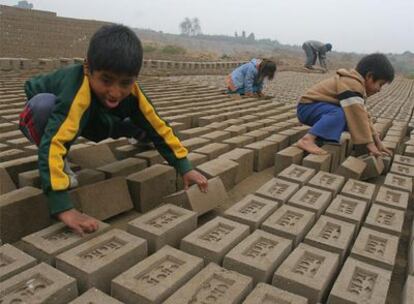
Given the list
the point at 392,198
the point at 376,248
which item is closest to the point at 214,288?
the point at 376,248

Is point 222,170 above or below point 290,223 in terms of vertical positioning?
above

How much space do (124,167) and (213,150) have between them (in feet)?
2.65

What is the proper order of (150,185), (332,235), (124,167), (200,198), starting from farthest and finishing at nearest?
(124,167)
(150,185)
(200,198)
(332,235)

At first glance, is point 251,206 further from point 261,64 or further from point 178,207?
point 261,64

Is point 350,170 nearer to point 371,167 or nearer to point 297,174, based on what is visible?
point 371,167

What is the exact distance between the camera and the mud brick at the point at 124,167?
2.47m

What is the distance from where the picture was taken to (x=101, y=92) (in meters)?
1.95

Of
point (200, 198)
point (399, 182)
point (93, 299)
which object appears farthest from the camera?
point (399, 182)

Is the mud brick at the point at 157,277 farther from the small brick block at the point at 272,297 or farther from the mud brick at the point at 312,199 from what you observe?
the mud brick at the point at 312,199

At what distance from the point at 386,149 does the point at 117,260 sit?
2686 millimetres

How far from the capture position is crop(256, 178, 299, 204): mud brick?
236 centimetres

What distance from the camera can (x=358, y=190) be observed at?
8.57 feet

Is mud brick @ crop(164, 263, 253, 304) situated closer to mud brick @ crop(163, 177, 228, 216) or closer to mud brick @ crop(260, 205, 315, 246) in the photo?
mud brick @ crop(260, 205, 315, 246)

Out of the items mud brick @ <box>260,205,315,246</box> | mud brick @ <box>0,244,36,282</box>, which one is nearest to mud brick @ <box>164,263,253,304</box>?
mud brick @ <box>260,205,315,246</box>
